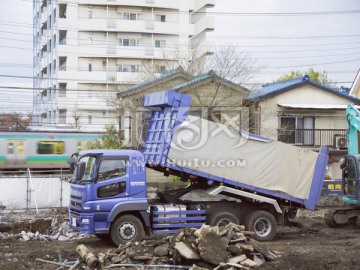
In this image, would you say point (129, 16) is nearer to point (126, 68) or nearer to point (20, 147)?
point (126, 68)

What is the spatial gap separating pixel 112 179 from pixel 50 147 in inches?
1028

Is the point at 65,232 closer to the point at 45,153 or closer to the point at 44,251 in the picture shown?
the point at 44,251

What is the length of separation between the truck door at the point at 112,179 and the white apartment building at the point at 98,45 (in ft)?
144

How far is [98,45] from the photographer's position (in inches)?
2530

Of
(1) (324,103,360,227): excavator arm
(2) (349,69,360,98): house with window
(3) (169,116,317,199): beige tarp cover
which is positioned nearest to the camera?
(3) (169,116,317,199): beige tarp cover

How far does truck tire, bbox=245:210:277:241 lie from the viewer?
17359 millimetres

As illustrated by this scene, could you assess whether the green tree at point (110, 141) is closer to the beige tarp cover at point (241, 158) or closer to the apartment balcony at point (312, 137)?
the apartment balcony at point (312, 137)

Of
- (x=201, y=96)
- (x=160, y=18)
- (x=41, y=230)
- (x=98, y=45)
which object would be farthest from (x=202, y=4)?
(x=41, y=230)

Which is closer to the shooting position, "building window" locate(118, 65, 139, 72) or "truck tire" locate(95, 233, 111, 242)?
"truck tire" locate(95, 233, 111, 242)

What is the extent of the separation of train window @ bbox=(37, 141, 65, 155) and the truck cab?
82.4ft

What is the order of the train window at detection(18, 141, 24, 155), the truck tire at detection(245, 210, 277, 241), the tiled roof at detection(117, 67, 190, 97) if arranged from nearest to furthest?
the truck tire at detection(245, 210, 277, 241), the tiled roof at detection(117, 67, 190, 97), the train window at detection(18, 141, 24, 155)

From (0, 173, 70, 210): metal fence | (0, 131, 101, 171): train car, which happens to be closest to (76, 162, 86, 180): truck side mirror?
(0, 173, 70, 210): metal fence

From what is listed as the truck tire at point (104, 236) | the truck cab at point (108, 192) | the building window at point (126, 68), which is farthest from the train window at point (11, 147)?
the building window at point (126, 68)

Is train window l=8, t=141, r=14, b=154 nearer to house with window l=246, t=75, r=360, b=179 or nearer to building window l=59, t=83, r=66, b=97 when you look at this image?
house with window l=246, t=75, r=360, b=179
